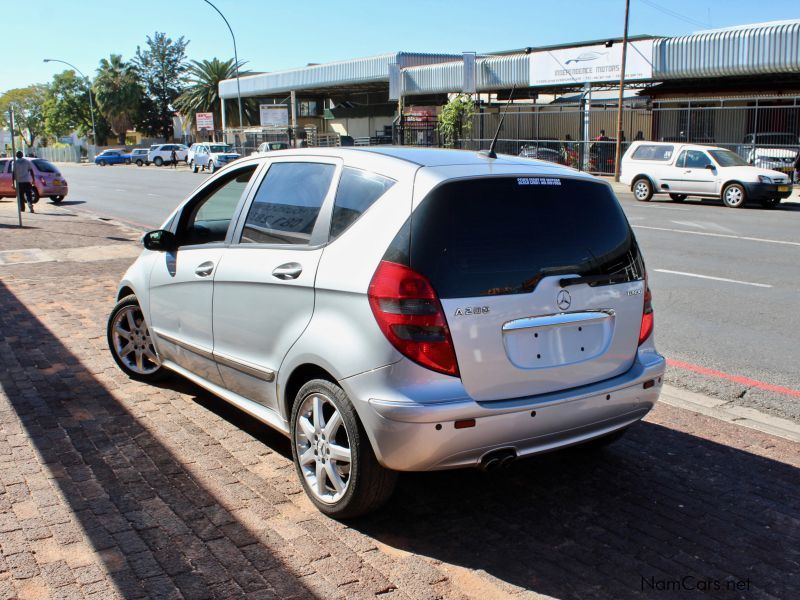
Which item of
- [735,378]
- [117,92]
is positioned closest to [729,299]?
[735,378]

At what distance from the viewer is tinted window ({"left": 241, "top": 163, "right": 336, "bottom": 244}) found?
421 cm

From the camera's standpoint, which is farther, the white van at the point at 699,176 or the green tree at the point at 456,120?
the green tree at the point at 456,120

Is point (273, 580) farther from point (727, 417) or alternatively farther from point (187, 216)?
point (727, 417)

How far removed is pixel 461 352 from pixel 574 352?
0.64m

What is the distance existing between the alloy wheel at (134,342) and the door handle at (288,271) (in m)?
2.06

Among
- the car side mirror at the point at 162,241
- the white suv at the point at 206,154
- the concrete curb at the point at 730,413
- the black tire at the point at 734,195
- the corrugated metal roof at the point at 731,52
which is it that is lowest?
the concrete curb at the point at 730,413

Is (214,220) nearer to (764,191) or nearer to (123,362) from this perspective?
(123,362)

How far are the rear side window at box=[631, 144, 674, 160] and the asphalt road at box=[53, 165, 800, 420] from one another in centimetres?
355

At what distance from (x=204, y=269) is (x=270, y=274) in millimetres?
824

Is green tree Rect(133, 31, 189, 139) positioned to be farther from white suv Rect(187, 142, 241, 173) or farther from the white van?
the white van

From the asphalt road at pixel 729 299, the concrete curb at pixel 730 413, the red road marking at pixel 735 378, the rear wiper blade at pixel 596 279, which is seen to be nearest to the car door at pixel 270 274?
the rear wiper blade at pixel 596 279

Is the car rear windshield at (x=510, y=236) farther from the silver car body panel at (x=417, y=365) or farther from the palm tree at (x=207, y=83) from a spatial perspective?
the palm tree at (x=207, y=83)

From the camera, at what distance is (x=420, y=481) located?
14.4ft

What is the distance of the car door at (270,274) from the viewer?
4.07m
